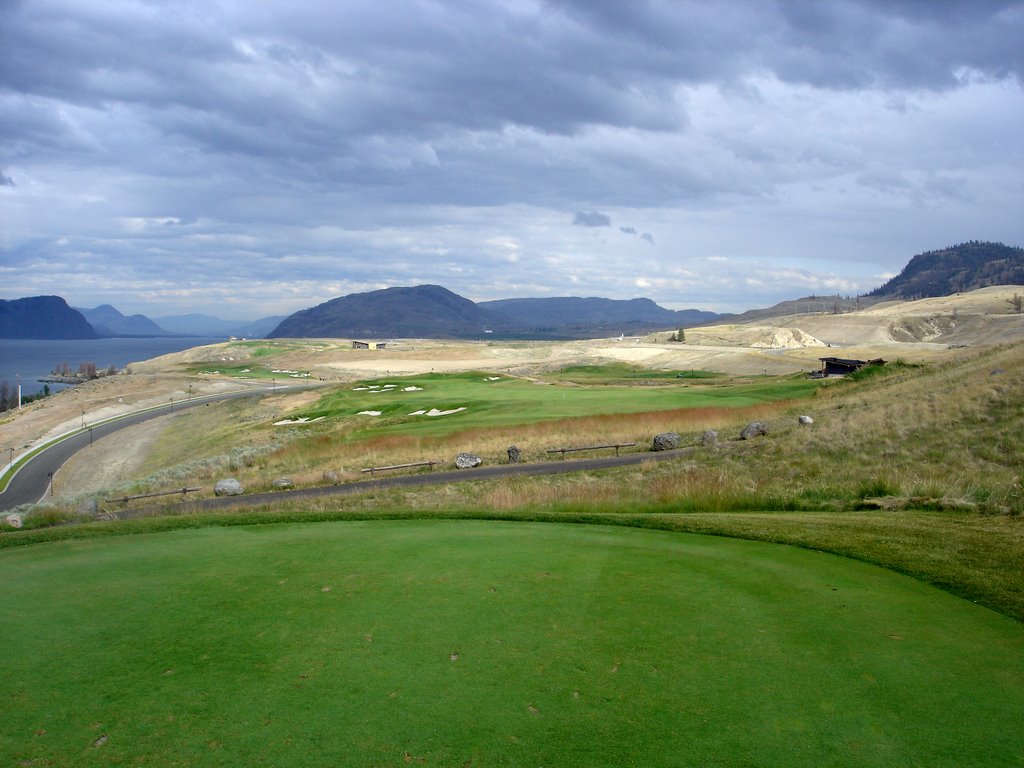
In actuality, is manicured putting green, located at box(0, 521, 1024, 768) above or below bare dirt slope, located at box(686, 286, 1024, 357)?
below

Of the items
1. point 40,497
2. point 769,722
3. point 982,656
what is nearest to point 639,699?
point 769,722

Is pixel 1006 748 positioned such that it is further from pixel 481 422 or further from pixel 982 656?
pixel 481 422

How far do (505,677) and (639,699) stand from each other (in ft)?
3.55

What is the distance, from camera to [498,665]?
5.85 metres

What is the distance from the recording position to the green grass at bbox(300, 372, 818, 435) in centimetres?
3725

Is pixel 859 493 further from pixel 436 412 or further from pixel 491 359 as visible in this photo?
pixel 491 359

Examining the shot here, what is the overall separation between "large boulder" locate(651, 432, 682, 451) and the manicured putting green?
58.1 ft

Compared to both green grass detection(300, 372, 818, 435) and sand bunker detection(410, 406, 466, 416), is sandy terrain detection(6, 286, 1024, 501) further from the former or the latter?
sand bunker detection(410, 406, 466, 416)

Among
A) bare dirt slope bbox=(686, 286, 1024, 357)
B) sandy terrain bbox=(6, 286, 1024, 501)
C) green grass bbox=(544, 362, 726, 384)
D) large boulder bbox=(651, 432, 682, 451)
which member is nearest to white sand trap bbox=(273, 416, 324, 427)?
sandy terrain bbox=(6, 286, 1024, 501)

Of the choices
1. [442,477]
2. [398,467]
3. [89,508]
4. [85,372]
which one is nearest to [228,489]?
[89,508]

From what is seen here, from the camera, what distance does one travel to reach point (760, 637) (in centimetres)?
653

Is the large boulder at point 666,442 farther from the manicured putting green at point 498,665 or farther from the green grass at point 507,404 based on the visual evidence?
the manicured putting green at point 498,665

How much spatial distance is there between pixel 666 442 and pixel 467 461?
7.74m

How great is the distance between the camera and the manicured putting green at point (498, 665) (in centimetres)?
472
